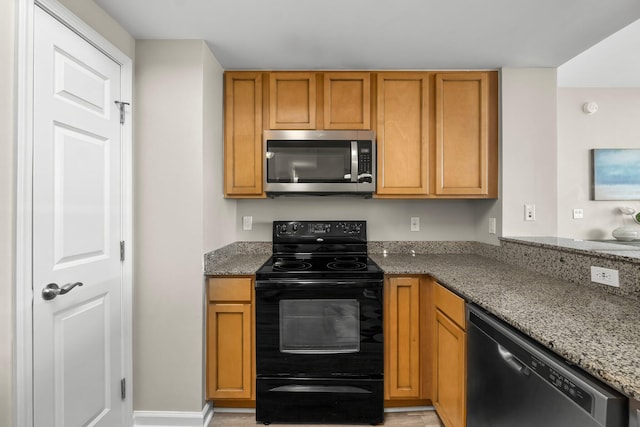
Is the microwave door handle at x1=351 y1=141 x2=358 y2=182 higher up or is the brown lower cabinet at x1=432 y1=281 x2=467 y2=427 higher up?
the microwave door handle at x1=351 y1=141 x2=358 y2=182

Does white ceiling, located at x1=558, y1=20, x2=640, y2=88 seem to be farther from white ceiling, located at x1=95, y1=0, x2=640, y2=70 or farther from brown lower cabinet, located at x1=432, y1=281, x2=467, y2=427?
brown lower cabinet, located at x1=432, y1=281, x2=467, y2=427

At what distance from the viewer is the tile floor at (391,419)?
1958mm

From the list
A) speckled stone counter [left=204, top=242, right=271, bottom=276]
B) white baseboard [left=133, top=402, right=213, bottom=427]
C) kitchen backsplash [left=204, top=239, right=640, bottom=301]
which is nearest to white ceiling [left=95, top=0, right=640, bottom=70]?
kitchen backsplash [left=204, top=239, right=640, bottom=301]

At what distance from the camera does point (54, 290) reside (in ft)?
4.40

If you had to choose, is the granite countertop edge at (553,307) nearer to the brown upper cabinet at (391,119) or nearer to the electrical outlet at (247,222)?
the electrical outlet at (247,222)

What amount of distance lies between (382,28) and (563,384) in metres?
1.80

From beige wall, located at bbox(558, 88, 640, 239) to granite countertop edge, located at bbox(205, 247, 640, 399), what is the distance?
1.94 meters

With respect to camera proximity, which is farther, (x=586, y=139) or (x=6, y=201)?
(x=586, y=139)

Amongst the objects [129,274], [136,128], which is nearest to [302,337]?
[129,274]

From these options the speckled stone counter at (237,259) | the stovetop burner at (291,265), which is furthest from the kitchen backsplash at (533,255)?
the stovetop burner at (291,265)

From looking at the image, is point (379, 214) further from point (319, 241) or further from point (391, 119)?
point (391, 119)

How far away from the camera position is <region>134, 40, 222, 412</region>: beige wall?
1.92 m

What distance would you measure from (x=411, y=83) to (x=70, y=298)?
2.41m

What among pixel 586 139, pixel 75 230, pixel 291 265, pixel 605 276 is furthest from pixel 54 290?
pixel 586 139
